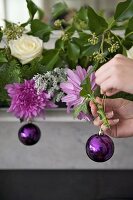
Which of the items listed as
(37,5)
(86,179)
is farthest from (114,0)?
(86,179)

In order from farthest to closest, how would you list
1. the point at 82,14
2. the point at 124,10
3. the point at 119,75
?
1. the point at 82,14
2. the point at 124,10
3. the point at 119,75

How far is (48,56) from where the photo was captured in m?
0.78

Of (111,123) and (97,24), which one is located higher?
(97,24)

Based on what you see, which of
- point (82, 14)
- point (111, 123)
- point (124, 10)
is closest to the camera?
point (111, 123)

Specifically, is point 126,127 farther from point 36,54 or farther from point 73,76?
point 36,54

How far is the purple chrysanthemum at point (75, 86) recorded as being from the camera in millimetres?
654

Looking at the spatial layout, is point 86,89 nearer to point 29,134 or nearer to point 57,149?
point 29,134

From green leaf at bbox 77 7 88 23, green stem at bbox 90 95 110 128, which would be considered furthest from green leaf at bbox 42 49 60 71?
green stem at bbox 90 95 110 128

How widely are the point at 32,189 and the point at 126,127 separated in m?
0.38

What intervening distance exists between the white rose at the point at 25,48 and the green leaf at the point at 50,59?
→ 1 cm

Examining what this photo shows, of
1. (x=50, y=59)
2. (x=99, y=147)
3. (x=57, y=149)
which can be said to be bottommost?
(x=57, y=149)

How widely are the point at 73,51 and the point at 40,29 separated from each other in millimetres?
84

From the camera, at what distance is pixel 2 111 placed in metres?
0.83

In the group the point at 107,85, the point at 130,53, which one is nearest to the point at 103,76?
the point at 107,85
